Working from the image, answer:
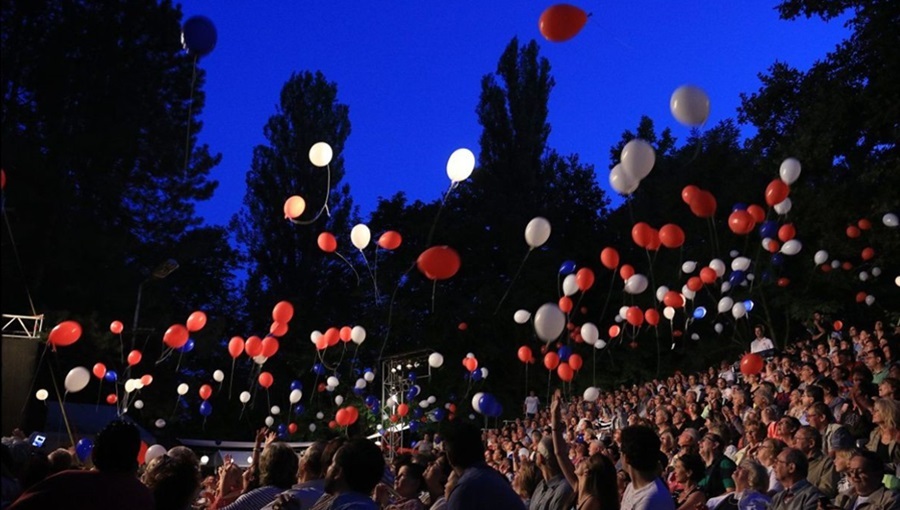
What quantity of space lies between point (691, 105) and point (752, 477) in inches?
150

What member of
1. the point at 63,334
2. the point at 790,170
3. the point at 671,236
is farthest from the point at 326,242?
the point at 790,170

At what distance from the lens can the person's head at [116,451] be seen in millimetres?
2818

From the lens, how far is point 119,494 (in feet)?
8.93

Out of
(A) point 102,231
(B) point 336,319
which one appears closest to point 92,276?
(A) point 102,231

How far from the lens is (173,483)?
3.08 m

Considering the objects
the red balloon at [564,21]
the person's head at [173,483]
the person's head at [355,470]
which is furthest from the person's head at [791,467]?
the red balloon at [564,21]

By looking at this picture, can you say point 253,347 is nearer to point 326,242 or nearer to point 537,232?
point 326,242

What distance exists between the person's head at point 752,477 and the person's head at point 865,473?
61 centimetres

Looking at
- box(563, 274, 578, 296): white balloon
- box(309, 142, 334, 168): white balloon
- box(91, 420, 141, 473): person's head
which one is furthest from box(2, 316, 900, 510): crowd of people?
box(309, 142, 334, 168): white balloon

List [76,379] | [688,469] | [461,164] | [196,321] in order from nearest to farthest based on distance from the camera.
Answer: [688,469] → [461,164] → [76,379] → [196,321]

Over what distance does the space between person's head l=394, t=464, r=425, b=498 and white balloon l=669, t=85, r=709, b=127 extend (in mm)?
4617

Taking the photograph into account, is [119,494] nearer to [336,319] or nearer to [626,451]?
[626,451]

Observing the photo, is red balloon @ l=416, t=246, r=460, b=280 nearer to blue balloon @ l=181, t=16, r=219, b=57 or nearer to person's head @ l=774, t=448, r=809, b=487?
blue balloon @ l=181, t=16, r=219, b=57

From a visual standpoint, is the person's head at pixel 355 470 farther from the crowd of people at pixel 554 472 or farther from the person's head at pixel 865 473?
the person's head at pixel 865 473
